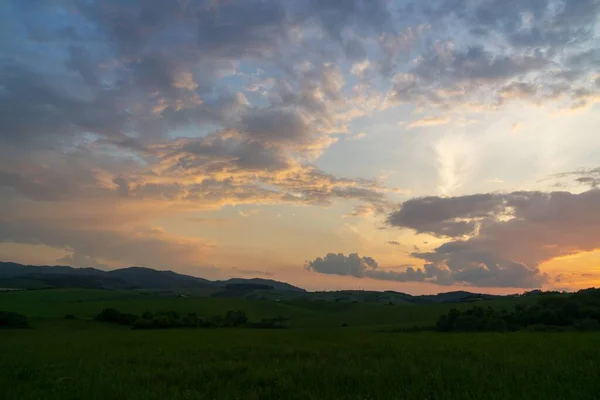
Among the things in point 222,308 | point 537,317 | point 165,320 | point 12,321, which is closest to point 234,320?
Answer: point 165,320

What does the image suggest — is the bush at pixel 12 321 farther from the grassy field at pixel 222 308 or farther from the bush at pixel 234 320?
the bush at pixel 234 320

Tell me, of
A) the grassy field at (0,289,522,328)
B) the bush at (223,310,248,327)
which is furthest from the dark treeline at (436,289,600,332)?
the bush at (223,310,248,327)

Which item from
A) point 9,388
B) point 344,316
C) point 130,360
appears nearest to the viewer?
point 9,388

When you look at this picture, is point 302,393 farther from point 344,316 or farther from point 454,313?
point 344,316

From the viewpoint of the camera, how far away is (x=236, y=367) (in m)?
16.6

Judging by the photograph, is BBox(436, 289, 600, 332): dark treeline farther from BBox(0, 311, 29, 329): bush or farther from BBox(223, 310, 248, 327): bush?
BBox(0, 311, 29, 329): bush

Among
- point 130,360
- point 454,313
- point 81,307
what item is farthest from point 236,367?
point 81,307

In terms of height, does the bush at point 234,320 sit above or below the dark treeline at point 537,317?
below

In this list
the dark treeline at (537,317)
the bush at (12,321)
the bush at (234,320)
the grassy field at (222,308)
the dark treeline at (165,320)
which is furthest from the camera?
the grassy field at (222,308)

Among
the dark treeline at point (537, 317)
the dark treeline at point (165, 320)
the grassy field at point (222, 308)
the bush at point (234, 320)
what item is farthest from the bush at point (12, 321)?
the dark treeline at point (537, 317)

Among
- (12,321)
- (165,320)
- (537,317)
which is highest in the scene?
(537,317)

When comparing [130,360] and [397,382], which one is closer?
[397,382]

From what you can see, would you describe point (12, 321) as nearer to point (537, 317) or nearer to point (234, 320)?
point (234, 320)

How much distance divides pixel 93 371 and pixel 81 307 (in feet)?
462
